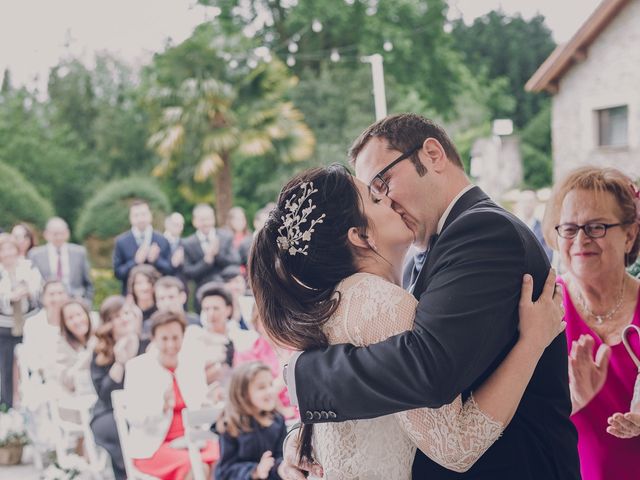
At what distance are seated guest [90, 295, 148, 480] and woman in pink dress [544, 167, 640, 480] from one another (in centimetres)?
362

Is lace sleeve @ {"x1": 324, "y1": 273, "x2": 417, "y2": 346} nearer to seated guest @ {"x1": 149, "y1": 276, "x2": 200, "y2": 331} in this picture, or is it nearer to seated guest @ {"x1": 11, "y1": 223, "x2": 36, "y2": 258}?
seated guest @ {"x1": 149, "y1": 276, "x2": 200, "y2": 331}

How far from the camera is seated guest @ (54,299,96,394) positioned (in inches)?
247

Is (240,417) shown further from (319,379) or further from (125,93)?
(125,93)

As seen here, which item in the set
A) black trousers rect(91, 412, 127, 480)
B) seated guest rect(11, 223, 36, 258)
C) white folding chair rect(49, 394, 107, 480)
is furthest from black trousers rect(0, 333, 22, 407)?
black trousers rect(91, 412, 127, 480)

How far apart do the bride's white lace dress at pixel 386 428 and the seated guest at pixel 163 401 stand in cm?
313

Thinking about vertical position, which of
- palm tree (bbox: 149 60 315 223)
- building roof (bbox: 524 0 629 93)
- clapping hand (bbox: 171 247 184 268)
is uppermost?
building roof (bbox: 524 0 629 93)

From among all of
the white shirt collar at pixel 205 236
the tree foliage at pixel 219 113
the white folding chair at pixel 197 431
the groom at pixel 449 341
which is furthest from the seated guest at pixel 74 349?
the tree foliage at pixel 219 113

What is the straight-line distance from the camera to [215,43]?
19.5 m

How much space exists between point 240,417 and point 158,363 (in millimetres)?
1014

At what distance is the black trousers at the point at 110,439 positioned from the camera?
543 centimetres

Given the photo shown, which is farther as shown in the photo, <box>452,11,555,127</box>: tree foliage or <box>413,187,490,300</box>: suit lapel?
<box>452,11,555,127</box>: tree foliage

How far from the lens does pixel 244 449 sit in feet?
14.4

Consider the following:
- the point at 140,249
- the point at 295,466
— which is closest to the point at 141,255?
the point at 140,249

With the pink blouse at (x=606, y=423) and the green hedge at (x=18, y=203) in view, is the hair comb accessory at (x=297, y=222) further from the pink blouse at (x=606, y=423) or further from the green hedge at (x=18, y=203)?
the green hedge at (x=18, y=203)
